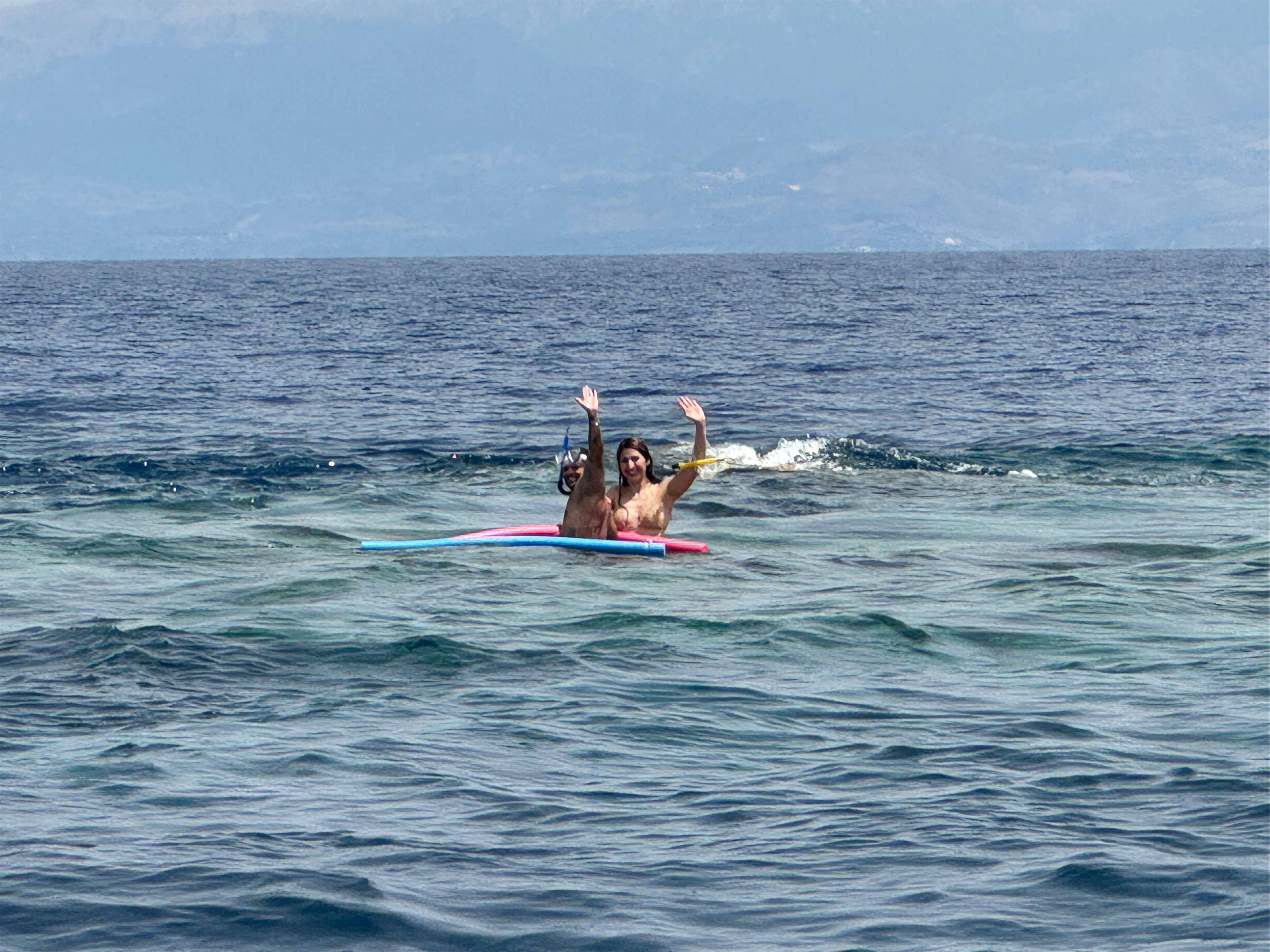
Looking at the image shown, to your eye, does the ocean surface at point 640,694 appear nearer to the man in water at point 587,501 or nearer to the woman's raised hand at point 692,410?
the man in water at point 587,501

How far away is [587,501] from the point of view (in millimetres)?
16328

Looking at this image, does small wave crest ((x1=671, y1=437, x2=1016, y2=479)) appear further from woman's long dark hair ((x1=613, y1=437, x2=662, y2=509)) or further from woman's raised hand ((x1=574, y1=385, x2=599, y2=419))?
woman's raised hand ((x1=574, y1=385, x2=599, y2=419))

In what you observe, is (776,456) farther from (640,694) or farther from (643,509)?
(640,694)

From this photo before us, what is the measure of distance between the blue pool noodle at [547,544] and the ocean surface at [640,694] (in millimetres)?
166

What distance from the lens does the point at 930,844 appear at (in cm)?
830

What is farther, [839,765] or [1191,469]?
[1191,469]

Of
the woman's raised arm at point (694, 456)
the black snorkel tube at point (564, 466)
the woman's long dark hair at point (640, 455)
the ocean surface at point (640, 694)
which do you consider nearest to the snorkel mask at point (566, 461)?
the black snorkel tube at point (564, 466)

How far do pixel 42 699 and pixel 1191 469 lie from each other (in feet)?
58.9

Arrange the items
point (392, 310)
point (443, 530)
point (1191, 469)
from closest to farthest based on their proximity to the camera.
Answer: point (443, 530) → point (1191, 469) → point (392, 310)

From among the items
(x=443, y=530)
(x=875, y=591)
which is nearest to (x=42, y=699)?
(x=875, y=591)

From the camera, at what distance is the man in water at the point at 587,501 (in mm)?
15984

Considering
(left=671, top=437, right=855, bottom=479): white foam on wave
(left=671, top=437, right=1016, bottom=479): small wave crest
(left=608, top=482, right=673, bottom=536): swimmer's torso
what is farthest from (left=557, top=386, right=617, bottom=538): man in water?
(left=671, top=437, right=1016, bottom=479): small wave crest

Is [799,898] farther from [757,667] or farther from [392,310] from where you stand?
[392,310]

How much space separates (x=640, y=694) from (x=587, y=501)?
17.0 ft
